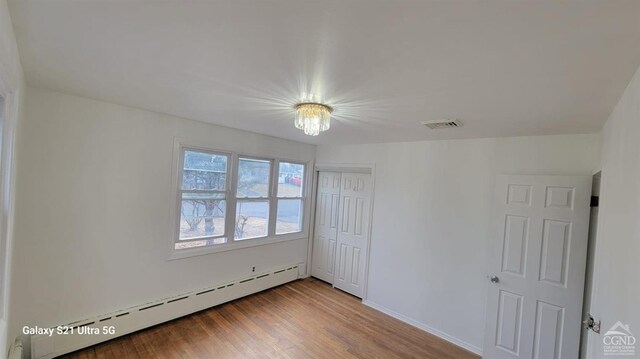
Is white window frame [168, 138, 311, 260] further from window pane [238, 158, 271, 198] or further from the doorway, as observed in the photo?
the doorway

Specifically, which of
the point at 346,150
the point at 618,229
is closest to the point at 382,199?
the point at 346,150

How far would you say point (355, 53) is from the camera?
1.24 metres

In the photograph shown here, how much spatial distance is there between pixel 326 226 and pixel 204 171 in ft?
7.35

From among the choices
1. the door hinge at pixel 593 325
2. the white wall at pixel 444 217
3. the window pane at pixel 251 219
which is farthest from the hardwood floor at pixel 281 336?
the door hinge at pixel 593 325

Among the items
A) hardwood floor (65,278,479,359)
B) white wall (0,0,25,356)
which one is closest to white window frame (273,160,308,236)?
hardwood floor (65,278,479,359)

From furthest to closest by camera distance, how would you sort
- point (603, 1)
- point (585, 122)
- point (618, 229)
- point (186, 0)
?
point (585, 122) → point (618, 229) → point (186, 0) → point (603, 1)

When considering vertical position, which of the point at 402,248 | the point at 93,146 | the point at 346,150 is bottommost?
the point at 402,248

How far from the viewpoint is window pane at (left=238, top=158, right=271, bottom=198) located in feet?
12.3

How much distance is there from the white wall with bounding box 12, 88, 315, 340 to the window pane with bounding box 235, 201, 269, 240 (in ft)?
2.51

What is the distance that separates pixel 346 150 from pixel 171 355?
11.0 ft

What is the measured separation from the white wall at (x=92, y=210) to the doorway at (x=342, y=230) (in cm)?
209

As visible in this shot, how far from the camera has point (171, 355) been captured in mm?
2488

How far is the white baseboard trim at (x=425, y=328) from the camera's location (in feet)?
9.55

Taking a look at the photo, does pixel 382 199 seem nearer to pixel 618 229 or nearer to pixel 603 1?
pixel 618 229
